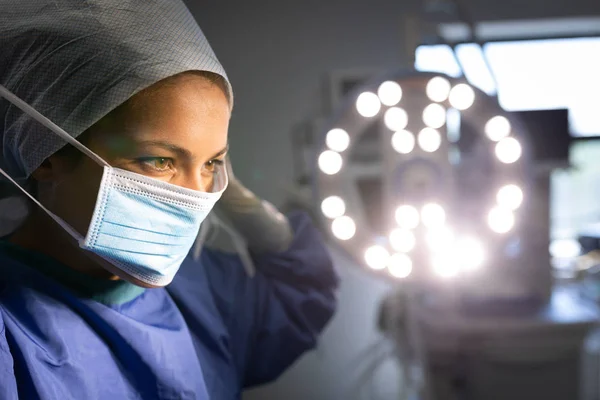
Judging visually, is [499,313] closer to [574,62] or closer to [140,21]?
[574,62]

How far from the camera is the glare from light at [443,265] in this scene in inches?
45.8

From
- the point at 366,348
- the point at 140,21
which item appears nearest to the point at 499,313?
the point at 366,348

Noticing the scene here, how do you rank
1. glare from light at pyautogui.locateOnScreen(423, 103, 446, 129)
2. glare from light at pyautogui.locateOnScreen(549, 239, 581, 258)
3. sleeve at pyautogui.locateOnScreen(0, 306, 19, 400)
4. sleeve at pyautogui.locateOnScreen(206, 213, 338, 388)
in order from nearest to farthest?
sleeve at pyautogui.locateOnScreen(0, 306, 19, 400)
sleeve at pyautogui.locateOnScreen(206, 213, 338, 388)
glare from light at pyautogui.locateOnScreen(423, 103, 446, 129)
glare from light at pyautogui.locateOnScreen(549, 239, 581, 258)

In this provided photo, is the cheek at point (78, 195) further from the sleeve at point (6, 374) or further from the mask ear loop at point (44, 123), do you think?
the sleeve at point (6, 374)

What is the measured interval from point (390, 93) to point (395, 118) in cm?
8

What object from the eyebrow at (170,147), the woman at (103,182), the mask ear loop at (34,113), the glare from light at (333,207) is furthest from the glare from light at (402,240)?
the mask ear loop at (34,113)

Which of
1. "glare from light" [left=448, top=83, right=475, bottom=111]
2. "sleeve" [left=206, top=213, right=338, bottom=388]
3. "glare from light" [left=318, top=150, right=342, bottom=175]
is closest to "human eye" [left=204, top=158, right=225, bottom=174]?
"sleeve" [left=206, top=213, right=338, bottom=388]

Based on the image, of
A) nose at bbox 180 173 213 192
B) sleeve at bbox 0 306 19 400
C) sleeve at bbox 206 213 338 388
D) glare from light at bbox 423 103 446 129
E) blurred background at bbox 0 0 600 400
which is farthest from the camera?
glare from light at bbox 423 103 446 129

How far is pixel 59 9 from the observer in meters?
0.58

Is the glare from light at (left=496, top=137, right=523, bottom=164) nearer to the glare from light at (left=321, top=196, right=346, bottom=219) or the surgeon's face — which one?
the glare from light at (left=321, top=196, right=346, bottom=219)

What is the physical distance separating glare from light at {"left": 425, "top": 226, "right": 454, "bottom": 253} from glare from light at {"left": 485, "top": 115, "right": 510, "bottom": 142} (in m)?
0.22

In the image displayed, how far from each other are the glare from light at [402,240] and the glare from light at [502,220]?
0.54 feet

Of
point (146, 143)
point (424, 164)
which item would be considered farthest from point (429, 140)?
point (146, 143)

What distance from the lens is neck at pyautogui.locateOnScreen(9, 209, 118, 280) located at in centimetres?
67
